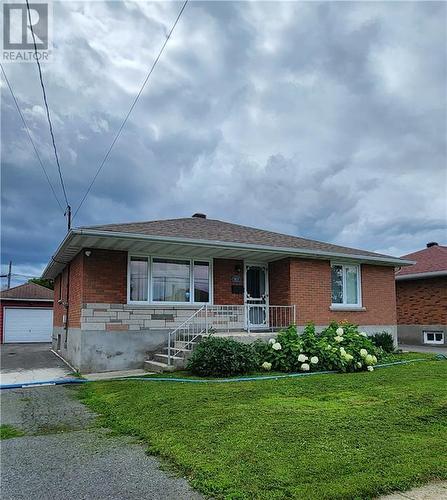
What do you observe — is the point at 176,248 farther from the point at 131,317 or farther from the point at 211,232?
the point at 131,317

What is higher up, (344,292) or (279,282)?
(279,282)

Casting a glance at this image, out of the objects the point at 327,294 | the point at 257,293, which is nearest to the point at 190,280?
the point at 257,293

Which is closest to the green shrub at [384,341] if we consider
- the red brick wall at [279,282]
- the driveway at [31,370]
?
the red brick wall at [279,282]

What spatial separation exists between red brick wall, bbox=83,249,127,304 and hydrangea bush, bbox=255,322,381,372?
13.0 feet

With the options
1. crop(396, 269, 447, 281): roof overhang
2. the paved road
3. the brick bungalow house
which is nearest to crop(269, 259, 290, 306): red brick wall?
the brick bungalow house

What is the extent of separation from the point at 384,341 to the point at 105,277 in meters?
9.14

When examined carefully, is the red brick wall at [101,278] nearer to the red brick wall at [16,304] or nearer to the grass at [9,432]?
the grass at [9,432]

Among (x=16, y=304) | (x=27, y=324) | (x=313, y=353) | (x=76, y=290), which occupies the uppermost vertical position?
(x=76, y=290)

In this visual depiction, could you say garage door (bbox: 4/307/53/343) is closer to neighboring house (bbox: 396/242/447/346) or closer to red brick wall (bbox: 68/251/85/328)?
red brick wall (bbox: 68/251/85/328)

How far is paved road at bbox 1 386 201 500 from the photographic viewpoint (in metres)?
3.68

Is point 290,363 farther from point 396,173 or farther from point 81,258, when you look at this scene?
point 396,173

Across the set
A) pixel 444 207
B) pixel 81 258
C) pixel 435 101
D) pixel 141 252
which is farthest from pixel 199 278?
pixel 444 207

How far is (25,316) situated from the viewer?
88.8 feet

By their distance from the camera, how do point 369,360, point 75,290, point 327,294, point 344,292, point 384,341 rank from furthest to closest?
point 344,292 → point 384,341 → point 327,294 → point 75,290 → point 369,360
